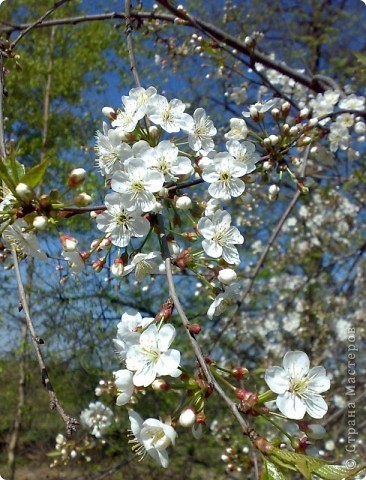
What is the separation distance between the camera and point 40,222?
764 millimetres

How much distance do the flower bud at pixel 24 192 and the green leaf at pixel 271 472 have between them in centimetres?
48

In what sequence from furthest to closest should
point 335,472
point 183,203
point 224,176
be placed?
point 224,176 < point 183,203 < point 335,472

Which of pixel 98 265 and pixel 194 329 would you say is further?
pixel 98 265

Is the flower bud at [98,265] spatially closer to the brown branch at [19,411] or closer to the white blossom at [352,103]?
the white blossom at [352,103]

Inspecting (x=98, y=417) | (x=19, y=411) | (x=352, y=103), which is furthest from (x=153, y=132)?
(x=19, y=411)

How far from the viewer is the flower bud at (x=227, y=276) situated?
2.83 feet

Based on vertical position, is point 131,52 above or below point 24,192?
above

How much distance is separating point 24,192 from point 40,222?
5cm

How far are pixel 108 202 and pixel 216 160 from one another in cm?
26

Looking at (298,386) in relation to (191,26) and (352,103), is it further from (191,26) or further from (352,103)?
(352,103)

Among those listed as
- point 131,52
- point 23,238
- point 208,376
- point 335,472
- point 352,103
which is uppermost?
point 352,103

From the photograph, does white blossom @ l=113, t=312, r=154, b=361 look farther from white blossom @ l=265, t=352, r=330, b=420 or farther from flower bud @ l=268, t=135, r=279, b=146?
flower bud @ l=268, t=135, r=279, b=146

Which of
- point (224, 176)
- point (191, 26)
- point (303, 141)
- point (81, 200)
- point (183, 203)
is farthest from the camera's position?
point (191, 26)

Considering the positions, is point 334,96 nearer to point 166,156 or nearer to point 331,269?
point 166,156
